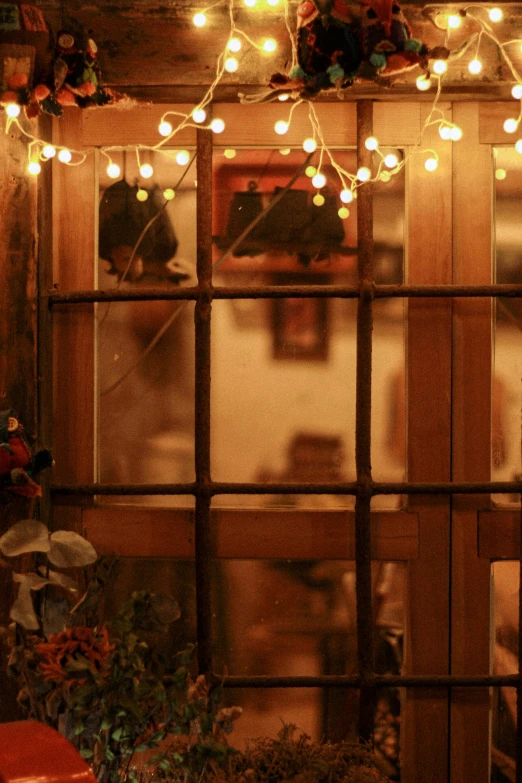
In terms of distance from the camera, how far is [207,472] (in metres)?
3.52

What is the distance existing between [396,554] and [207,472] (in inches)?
33.4

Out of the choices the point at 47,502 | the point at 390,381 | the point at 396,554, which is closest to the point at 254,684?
the point at 396,554

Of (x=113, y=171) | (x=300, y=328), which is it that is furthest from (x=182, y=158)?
(x=300, y=328)

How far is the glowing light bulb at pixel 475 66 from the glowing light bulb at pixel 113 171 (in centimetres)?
146

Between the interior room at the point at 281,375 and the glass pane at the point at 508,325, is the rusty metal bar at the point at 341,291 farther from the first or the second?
the glass pane at the point at 508,325

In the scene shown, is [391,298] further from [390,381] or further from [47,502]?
[47,502]

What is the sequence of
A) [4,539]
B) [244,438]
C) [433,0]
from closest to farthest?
[4,539], [433,0], [244,438]

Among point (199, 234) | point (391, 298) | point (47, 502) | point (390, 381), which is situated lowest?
point (47, 502)

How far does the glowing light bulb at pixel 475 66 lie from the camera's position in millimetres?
3375

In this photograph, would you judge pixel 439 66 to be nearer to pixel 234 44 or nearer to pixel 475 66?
pixel 475 66

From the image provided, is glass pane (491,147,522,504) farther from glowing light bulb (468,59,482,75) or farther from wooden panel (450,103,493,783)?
glowing light bulb (468,59,482,75)

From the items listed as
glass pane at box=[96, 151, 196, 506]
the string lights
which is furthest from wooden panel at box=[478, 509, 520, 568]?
the string lights

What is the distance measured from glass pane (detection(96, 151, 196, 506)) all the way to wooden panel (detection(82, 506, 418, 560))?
108 mm

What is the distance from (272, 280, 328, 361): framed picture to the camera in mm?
3676
